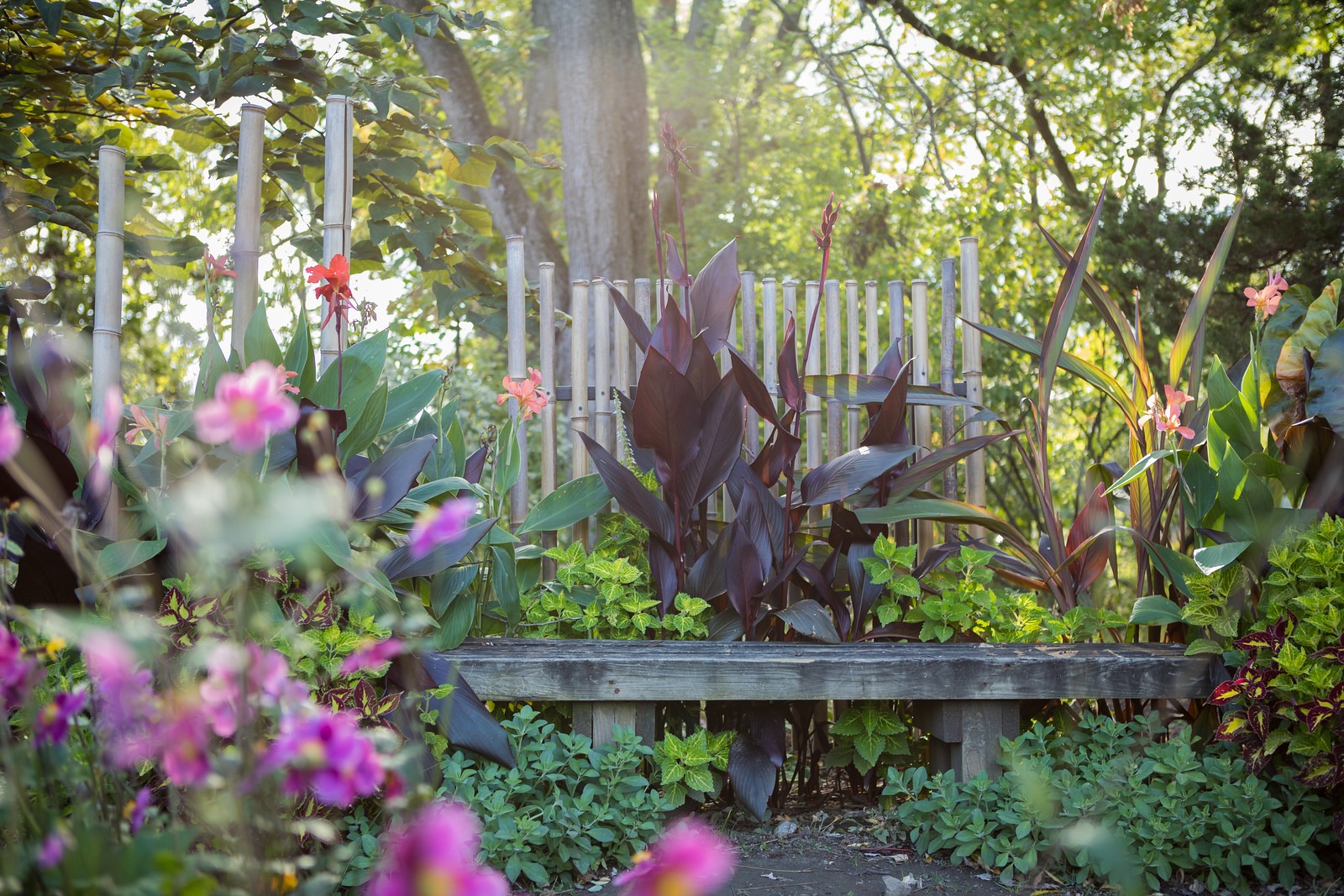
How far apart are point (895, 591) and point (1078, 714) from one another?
70 centimetres

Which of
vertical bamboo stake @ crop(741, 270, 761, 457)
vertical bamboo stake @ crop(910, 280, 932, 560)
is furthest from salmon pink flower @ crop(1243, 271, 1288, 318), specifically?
vertical bamboo stake @ crop(741, 270, 761, 457)

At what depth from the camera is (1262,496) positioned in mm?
2100

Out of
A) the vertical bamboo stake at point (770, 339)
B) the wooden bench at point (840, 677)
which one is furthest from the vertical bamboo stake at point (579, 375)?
the wooden bench at point (840, 677)

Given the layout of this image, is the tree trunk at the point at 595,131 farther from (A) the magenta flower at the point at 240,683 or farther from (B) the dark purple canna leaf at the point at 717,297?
(A) the magenta flower at the point at 240,683

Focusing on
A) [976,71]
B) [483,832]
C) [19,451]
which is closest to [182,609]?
[19,451]

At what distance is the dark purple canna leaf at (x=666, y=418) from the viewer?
2209 mm

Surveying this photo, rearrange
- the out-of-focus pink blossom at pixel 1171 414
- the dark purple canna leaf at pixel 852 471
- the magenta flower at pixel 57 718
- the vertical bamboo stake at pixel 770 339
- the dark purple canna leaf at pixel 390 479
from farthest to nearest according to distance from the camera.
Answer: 1. the vertical bamboo stake at pixel 770 339
2. the dark purple canna leaf at pixel 852 471
3. the out-of-focus pink blossom at pixel 1171 414
4. the dark purple canna leaf at pixel 390 479
5. the magenta flower at pixel 57 718

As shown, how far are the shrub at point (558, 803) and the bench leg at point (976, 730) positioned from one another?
0.66 meters

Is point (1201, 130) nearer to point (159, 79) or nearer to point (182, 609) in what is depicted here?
point (159, 79)

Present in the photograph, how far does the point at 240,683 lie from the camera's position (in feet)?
2.58

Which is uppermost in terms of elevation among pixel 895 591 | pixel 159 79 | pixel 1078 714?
pixel 159 79

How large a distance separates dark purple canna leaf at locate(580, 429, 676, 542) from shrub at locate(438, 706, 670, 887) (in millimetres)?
547

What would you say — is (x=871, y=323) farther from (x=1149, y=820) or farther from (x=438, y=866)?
(x=438, y=866)

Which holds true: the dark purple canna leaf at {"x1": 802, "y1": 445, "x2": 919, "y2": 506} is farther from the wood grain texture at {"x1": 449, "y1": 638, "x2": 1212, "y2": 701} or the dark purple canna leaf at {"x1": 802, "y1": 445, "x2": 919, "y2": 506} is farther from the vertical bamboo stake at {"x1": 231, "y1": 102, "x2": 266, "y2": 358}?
the vertical bamboo stake at {"x1": 231, "y1": 102, "x2": 266, "y2": 358}
